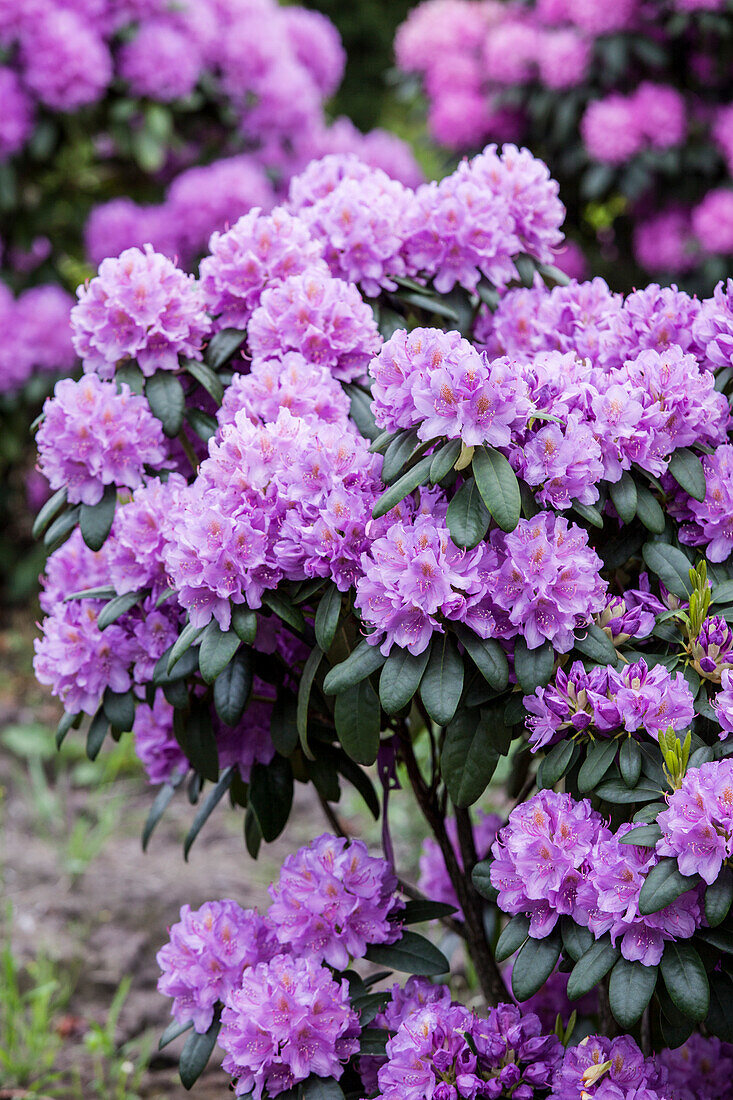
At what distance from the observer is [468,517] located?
1.19 metres

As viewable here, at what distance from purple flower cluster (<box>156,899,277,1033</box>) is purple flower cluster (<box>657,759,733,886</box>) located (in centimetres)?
65

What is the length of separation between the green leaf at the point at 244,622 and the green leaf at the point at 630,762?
43cm

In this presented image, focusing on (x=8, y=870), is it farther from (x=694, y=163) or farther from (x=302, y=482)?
(x=694, y=163)

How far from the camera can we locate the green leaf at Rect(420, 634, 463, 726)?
46.2 inches

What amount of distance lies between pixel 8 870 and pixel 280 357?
1.91 metres

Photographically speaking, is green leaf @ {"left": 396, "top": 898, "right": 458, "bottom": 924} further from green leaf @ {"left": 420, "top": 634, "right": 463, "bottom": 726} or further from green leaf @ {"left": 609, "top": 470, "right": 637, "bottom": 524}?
green leaf @ {"left": 609, "top": 470, "right": 637, "bottom": 524}

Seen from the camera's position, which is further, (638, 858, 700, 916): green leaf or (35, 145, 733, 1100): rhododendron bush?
(35, 145, 733, 1100): rhododendron bush

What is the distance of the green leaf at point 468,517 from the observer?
3.84 ft

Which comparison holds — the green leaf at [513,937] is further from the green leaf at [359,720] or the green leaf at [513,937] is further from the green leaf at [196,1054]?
the green leaf at [196,1054]

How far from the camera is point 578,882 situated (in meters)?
1.18

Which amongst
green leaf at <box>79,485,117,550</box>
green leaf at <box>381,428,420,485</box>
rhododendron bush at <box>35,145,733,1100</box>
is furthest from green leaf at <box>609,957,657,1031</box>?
green leaf at <box>79,485,117,550</box>

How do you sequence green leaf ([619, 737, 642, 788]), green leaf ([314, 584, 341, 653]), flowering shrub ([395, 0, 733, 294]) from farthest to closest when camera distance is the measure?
flowering shrub ([395, 0, 733, 294])
green leaf ([314, 584, 341, 653])
green leaf ([619, 737, 642, 788])

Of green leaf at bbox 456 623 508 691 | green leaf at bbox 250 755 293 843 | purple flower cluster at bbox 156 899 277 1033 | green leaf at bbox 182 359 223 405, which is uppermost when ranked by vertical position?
green leaf at bbox 456 623 508 691

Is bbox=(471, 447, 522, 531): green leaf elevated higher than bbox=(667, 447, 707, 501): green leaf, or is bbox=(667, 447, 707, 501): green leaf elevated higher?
bbox=(471, 447, 522, 531): green leaf
